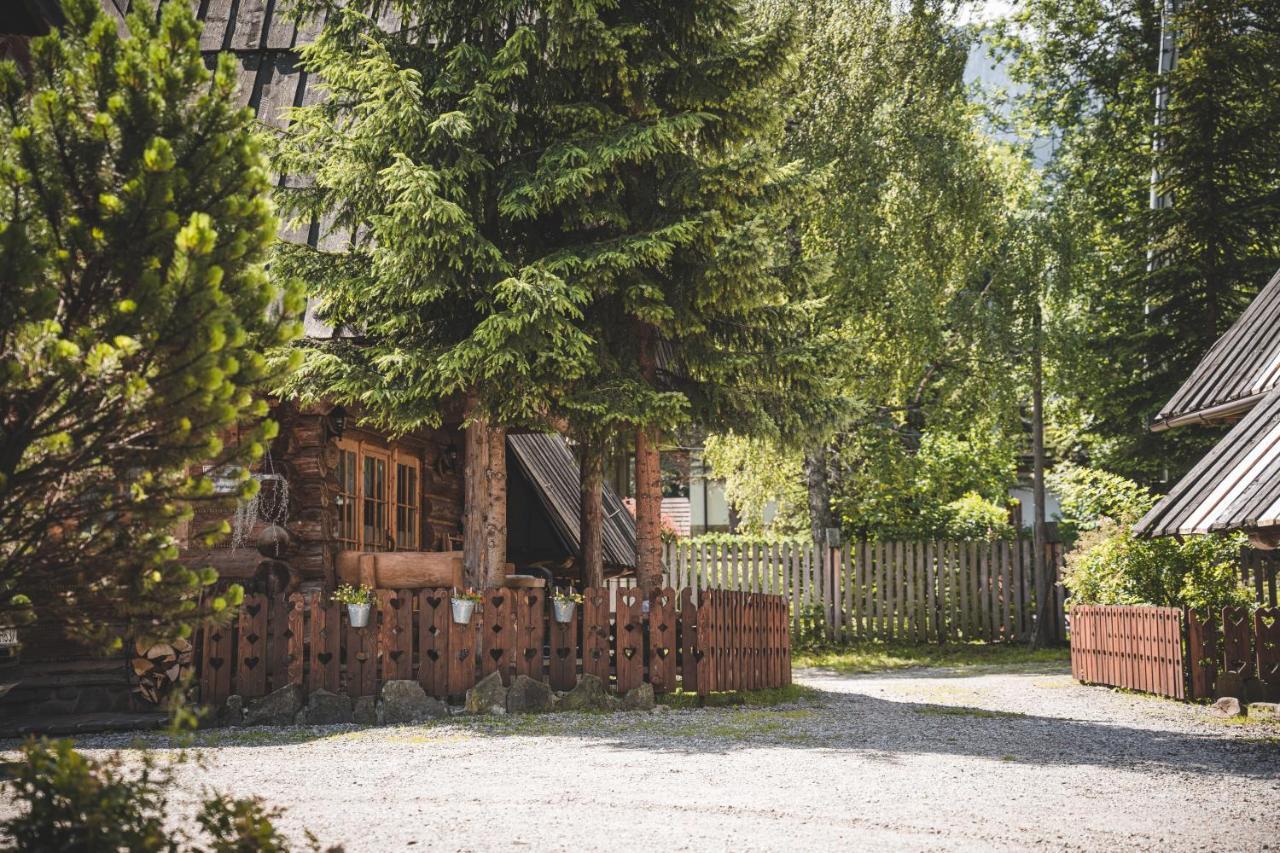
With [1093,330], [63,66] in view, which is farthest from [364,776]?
[1093,330]

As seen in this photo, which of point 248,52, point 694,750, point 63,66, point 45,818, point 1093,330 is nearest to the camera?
point 45,818

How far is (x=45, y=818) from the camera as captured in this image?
4.11 metres

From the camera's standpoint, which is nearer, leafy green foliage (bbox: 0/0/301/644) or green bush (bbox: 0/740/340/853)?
green bush (bbox: 0/740/340/853)

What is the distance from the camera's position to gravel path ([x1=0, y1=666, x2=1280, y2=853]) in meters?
6.34

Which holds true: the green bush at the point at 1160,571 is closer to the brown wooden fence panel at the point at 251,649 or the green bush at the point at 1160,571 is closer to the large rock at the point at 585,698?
the large rock at the point at 585,698

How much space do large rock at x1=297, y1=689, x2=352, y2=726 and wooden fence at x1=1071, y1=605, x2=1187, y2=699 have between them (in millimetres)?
8609

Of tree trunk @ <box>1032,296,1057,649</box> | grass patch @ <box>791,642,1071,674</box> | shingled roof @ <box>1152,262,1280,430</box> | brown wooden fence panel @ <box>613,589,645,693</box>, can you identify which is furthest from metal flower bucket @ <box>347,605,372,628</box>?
tree trunk @ <box>1032,296,1057,649</box>

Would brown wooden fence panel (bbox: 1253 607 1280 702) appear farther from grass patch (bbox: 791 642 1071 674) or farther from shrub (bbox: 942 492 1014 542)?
shrub (bbox: 942 492 1014 542)

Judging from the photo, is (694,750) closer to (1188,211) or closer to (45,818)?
(45,818)

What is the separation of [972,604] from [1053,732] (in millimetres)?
11826

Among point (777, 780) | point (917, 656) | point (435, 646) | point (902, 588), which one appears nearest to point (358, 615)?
point (435, 646)

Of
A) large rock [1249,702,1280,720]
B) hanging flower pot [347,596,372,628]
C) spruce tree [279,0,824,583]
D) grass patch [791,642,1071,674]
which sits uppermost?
spruce tree [279,0,824,583]

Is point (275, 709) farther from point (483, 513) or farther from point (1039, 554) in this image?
point (1039, 554)

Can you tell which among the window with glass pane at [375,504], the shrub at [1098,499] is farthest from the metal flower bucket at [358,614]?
the shrub at [1098,499]
